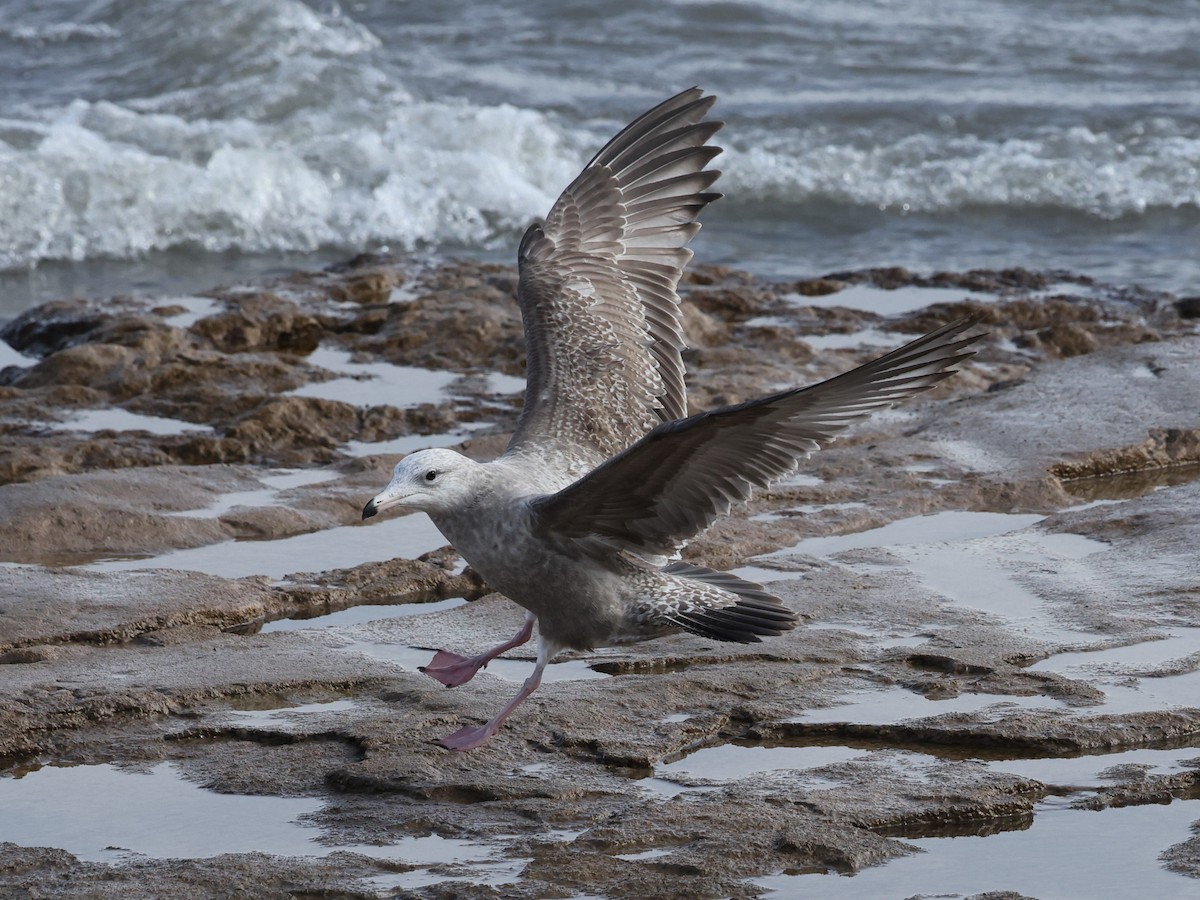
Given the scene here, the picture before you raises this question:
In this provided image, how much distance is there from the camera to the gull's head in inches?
167

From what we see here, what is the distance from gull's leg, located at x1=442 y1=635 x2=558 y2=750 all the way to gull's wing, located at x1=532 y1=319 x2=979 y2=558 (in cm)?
32

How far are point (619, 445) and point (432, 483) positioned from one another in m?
0.88

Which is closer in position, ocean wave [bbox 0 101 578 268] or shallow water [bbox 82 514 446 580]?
shallow water [bbox 82 514 446 580]

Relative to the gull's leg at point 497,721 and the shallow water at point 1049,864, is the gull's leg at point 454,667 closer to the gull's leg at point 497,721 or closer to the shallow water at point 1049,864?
the gull's leg at point 497,721

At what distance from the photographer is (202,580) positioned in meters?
5.25

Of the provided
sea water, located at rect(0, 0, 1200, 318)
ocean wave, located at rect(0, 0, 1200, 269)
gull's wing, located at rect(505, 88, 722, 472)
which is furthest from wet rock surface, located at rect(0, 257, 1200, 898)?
ocean wave, located at rect(0, 0, 1200, 269)

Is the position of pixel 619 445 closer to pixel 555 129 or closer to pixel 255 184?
pixel 255 184

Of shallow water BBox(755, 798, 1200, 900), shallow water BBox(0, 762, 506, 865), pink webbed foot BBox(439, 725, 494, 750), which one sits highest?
shallow water BBox(755, 798, 1200, 900)

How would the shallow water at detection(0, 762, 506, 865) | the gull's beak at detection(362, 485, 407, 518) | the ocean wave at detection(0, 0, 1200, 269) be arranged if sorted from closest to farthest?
1. the shallow water at detection(0, 762, 506, 865)
2. the gull's beak at detection(362, 485, 407, 518)
3. the ocean wave at detection(0, 0, 1200, 269)

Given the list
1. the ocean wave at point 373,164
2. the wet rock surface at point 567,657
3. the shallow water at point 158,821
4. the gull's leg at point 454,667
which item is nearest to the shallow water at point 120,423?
the wet rock surface at point 567,657

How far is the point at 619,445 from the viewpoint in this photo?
500 centimetres

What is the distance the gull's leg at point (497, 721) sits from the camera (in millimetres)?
4141

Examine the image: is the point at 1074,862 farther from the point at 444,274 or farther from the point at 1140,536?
the point at 444,274

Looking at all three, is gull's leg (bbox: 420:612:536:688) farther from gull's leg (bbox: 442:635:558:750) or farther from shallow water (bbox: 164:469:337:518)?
shallow water (bbox: 164:469:337:518)
